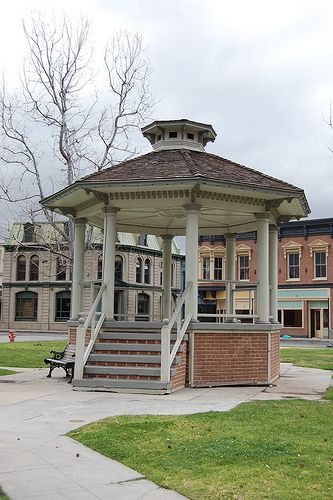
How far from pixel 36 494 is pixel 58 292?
2126 inches

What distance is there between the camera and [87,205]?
15414 millimetres

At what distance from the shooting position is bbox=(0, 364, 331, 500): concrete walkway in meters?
5.42

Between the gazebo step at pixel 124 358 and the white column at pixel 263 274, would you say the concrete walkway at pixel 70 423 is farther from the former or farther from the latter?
the white column at pixel 263 274

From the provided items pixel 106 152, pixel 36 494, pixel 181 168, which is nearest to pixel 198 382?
pixel 181 168

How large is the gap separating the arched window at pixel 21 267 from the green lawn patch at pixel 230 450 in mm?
51945

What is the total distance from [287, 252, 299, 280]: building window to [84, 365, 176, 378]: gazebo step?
1541 inches

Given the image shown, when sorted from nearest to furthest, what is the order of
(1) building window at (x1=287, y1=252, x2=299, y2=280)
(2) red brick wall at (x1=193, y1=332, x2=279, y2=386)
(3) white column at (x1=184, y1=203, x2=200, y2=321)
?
(2) red brick wall at (x1=193, y1=332, x2=279, y2=386) < (3) white column at (x1=184, y1=203, x2=200, y2=321) < (1) building window at (x1=287, y1=252, x2=299, y2=280)

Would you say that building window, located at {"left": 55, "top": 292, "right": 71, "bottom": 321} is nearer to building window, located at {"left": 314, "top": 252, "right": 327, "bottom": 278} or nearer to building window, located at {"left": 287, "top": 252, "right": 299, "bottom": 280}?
building window, located at {"left": 287, "top": 252, "right": 299, "bottom": 280}

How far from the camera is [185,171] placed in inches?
526

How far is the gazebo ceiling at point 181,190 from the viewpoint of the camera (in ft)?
43.0

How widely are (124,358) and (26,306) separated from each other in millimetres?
48388

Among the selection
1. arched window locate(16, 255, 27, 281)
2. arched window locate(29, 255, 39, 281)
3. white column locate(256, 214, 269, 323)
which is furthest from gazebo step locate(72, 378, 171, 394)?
arched window locate(16, 255, 27, 281)

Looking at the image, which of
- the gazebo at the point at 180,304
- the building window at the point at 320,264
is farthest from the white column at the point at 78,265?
the building window at the point at 320,264

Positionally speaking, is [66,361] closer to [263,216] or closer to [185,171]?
[185,171]
